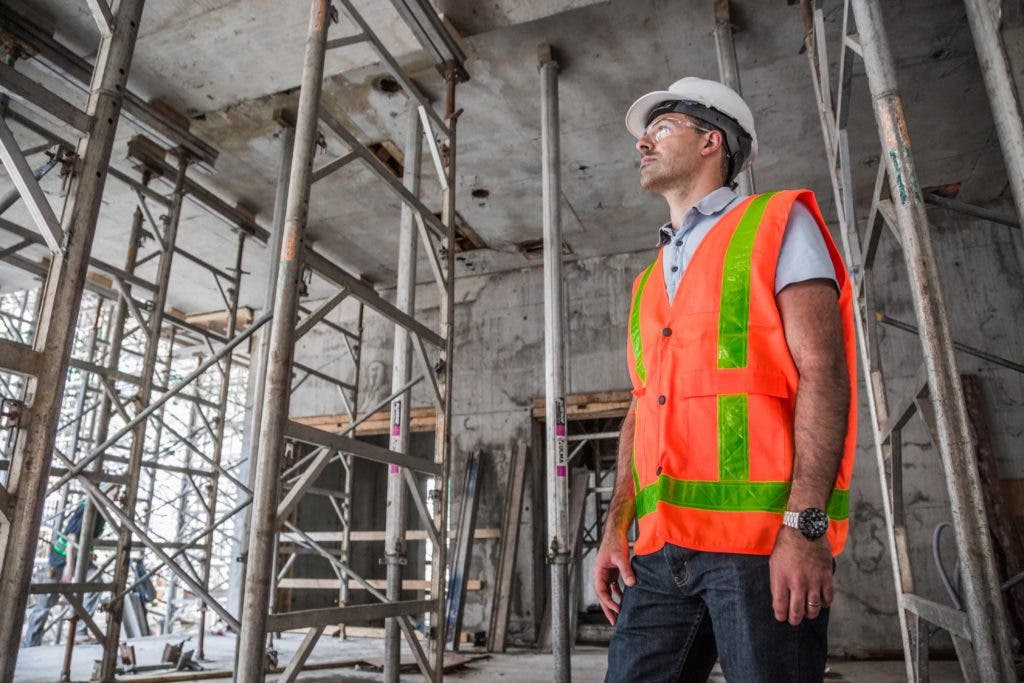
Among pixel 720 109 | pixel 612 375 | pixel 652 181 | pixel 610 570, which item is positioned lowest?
pixel 610 570

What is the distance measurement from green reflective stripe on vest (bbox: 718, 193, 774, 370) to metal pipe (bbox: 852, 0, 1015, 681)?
1262 mm

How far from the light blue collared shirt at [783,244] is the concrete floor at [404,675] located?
5255mm

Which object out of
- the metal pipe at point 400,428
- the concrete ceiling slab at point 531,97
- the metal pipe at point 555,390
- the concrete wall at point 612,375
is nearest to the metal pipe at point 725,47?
the concrete ceiling slab at point 531,97

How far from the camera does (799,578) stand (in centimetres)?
128

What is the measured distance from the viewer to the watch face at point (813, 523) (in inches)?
51.7

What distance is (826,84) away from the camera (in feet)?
16.0

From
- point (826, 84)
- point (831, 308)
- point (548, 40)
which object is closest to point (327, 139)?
point (548, 40)

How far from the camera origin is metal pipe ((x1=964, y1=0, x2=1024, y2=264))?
2.70m

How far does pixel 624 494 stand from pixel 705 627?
502mm

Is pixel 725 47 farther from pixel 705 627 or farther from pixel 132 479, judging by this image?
pixel 132 479

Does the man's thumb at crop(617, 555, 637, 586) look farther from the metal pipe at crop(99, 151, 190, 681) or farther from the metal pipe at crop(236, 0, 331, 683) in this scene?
the metal pipe at crop(99, 151, 190, 681)

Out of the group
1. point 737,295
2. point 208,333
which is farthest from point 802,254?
point 208,333

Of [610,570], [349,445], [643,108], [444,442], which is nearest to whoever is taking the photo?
[610,570]

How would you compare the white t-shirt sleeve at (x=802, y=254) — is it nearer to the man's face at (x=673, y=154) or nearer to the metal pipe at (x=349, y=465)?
the man's face at (x=673, y=154)
